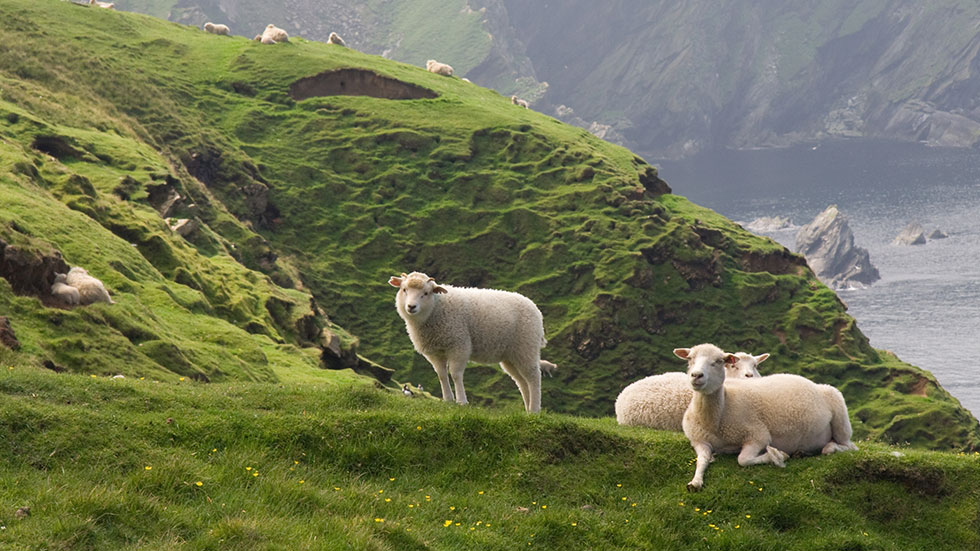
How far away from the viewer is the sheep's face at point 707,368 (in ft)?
45.3

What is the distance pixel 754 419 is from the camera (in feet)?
46.7

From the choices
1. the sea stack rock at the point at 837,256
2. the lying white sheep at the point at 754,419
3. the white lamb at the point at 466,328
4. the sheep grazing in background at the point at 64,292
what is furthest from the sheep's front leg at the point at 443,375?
the sea stack rock at the point at 837,256

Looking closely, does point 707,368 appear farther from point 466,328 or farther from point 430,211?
point 430,211

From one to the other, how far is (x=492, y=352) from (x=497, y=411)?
8.71 ft

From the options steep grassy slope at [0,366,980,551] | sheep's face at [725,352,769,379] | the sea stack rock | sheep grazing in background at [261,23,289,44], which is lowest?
steep grassy slope at [0,366,980,551]

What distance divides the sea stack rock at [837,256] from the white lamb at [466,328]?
172 meters

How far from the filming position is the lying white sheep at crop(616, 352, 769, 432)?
53.6ft

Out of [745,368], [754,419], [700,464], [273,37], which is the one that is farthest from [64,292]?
[273,37]

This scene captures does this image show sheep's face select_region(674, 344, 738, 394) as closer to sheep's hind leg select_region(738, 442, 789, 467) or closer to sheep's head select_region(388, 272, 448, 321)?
sheep's hind leg select_region(738, 442, 789, 467)

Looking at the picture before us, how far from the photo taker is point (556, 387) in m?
69.8

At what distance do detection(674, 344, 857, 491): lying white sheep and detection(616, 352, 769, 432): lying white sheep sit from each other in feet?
4.95

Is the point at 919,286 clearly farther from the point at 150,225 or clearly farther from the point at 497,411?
the point at 497,411

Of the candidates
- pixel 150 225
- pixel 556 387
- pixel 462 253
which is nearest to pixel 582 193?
pixel 462 253

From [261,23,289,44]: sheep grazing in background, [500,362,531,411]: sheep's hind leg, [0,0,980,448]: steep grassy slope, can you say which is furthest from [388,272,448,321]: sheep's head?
[261,23,289,44]: sheep grazing in background
